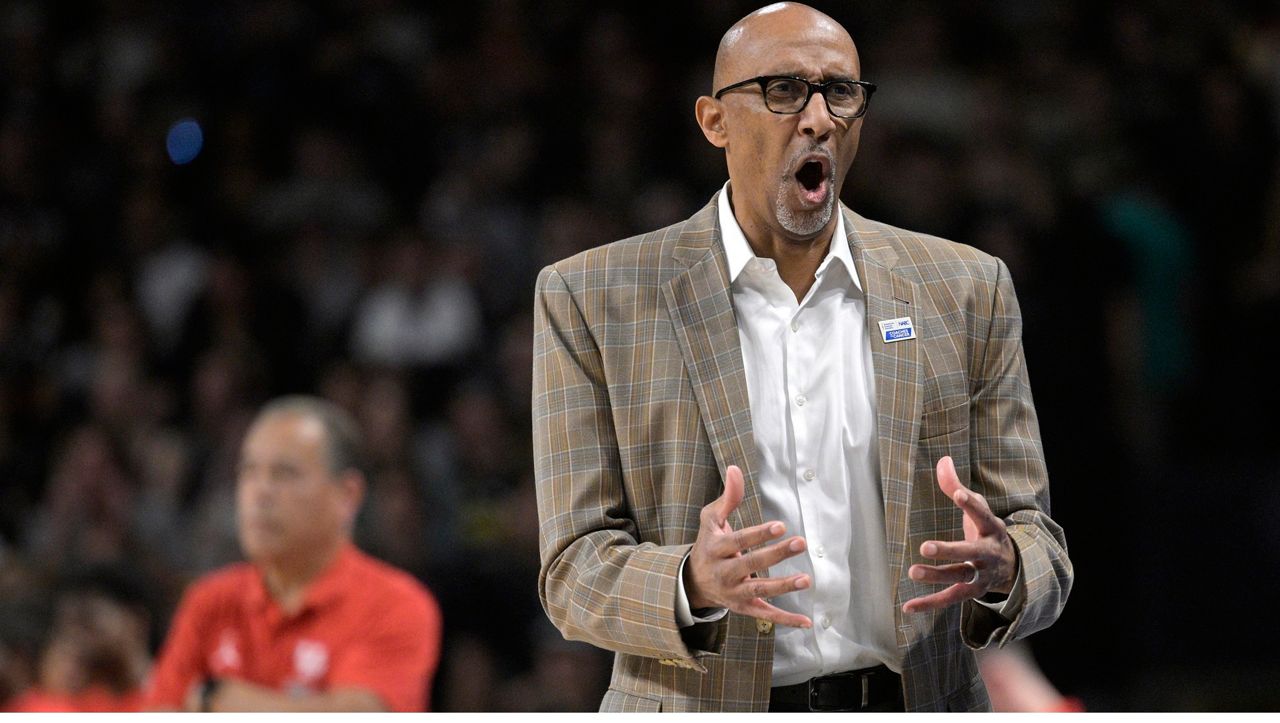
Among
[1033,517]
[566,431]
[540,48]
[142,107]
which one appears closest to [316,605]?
[566,431]

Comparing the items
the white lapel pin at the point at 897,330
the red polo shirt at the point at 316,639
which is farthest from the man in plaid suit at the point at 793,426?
the red polo shirt at the point at 316,639

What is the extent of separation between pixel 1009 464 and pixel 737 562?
1.59 ft

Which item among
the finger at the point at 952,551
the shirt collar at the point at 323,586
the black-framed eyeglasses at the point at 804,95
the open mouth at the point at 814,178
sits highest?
the black-framed eyeglasses at the point at 804,95

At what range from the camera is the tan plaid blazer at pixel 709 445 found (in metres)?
1.93

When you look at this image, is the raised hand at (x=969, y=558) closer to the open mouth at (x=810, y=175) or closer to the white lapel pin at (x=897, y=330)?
the white lapel pin at (x=897, y=330)

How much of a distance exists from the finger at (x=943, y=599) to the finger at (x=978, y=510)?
0.23 feet

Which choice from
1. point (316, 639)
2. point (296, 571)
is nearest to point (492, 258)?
point (296, 571)

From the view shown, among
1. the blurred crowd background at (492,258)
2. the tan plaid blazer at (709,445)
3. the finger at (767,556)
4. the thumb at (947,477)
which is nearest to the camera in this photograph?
the finger at (767,556)

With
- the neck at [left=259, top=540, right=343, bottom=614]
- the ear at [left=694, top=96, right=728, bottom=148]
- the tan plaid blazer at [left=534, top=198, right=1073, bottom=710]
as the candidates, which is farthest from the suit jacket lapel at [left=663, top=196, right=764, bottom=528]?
the neck at [left=259, top=540, right=343, bottom=614]

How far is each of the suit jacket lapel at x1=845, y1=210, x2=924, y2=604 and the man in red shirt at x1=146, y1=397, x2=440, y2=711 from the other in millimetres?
1887

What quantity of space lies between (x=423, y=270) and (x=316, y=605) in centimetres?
236

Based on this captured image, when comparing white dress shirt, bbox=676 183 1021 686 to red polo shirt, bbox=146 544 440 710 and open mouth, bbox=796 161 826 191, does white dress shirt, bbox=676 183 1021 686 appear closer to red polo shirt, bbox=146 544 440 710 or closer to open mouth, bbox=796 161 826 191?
open mouth, bbox=796 161 826 191

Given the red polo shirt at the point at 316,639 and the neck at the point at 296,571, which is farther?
the neck at the point at 296,571

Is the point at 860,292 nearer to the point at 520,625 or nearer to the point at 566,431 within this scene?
the point at 566,431
